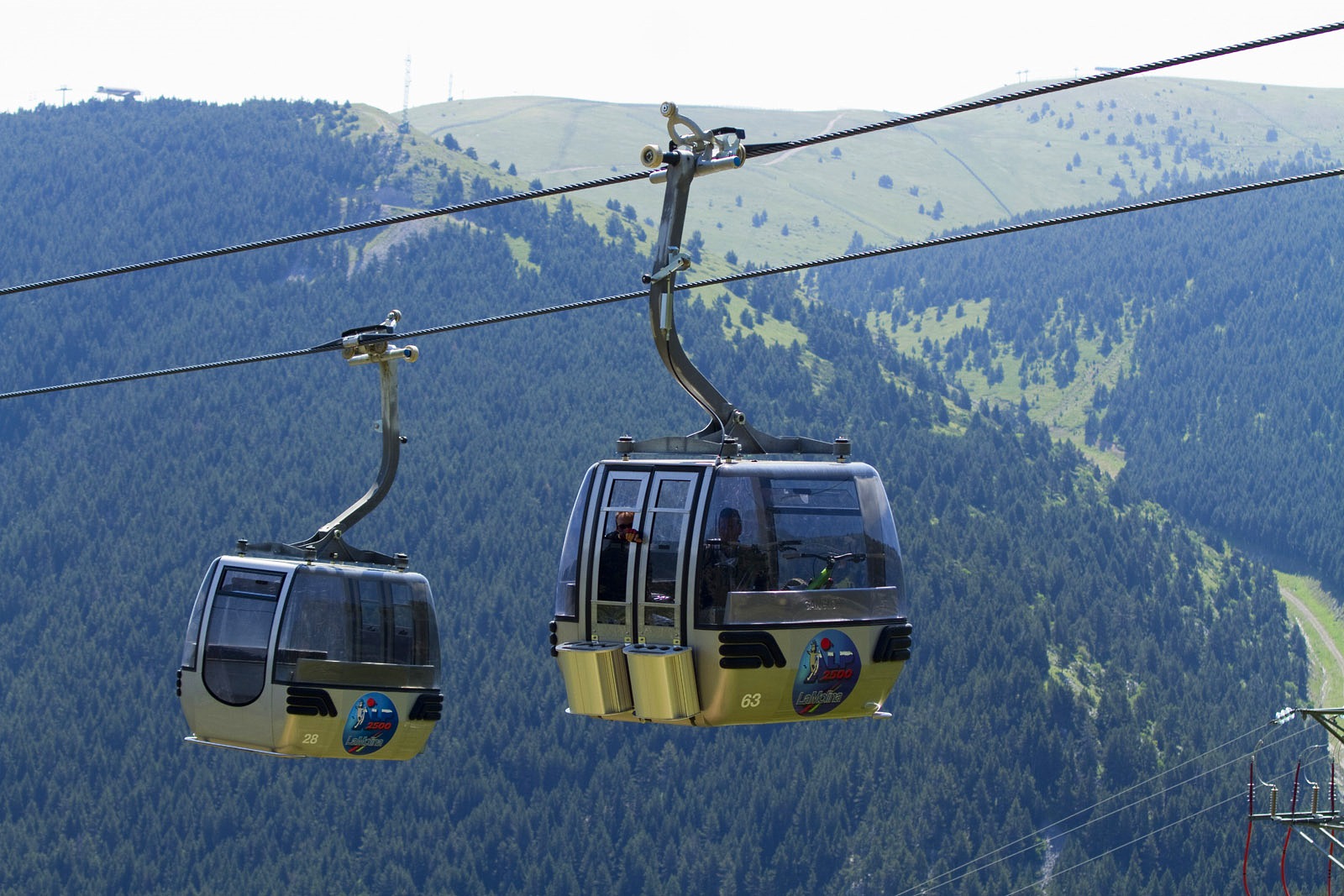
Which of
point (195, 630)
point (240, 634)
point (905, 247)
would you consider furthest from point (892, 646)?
point (195, 630)

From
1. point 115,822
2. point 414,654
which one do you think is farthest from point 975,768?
point 414,654

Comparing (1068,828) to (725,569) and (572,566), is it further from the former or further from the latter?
(725,569)

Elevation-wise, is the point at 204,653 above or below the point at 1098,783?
above

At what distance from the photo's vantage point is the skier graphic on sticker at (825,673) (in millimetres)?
19703

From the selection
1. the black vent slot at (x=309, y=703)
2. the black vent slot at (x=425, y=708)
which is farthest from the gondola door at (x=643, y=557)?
the black vent slot at (x=425, y=708)

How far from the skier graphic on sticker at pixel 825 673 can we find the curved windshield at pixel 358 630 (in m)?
5.58

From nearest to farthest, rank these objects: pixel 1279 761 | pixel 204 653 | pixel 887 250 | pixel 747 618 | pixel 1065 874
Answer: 1. pixel 747 618
2. pixel 887 250
3. pixel 204 653
4. pixel 1065 874
5. pixel 1279 761

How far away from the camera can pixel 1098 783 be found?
196250 mm

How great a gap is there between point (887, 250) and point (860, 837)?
166733 millimetres

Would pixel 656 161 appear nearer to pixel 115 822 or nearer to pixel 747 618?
pixel 747 618

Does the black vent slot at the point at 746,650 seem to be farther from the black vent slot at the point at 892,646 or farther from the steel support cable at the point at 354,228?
the steel support cable at the point at 354,228

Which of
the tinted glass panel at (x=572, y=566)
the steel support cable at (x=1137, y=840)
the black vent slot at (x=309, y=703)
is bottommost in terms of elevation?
the steel support cable at (x=1137, y=840)

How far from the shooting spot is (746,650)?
1939 cm

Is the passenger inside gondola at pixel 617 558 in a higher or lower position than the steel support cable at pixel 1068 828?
higher
